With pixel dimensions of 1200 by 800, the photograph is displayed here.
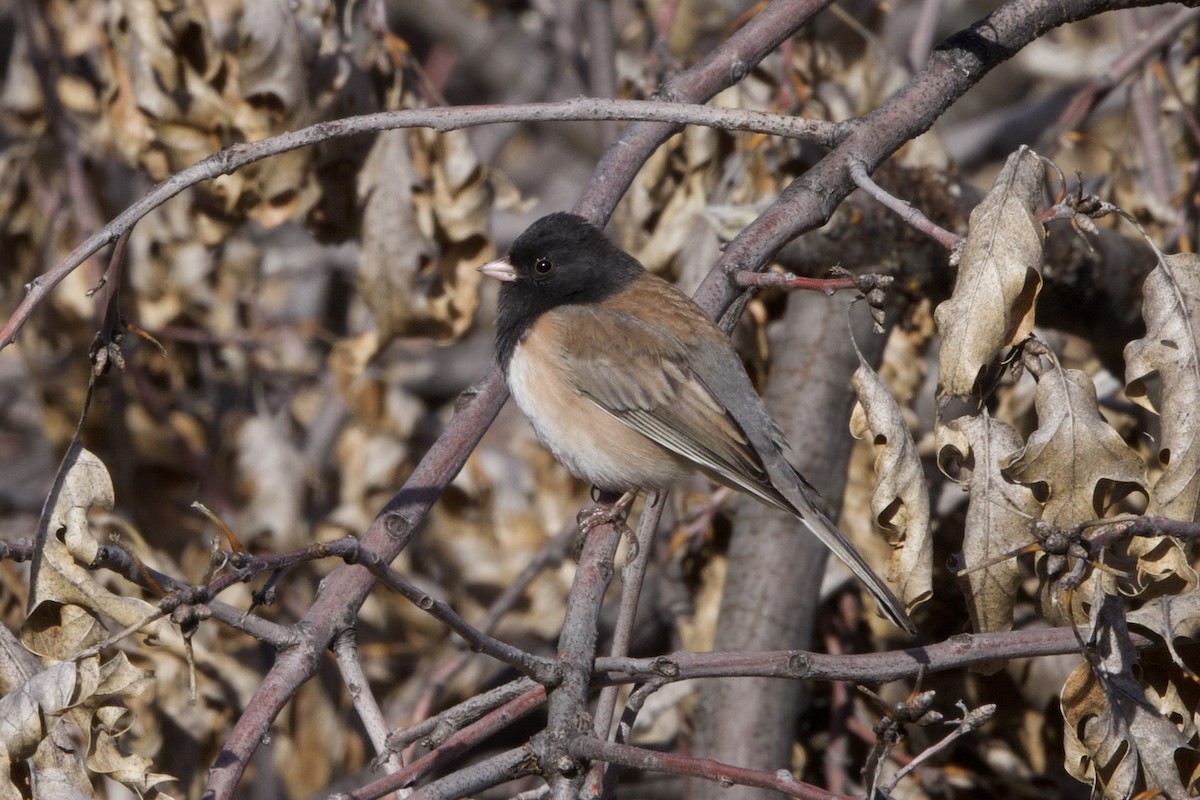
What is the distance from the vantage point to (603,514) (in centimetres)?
274

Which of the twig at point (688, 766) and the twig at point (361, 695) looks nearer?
the twig at point (688, 766)

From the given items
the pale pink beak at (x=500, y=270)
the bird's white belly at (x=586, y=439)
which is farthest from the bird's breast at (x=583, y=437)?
the pale pink beak at (x=500, y=270)

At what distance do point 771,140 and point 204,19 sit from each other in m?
1.32

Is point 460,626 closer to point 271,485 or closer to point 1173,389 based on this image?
point 1173,389

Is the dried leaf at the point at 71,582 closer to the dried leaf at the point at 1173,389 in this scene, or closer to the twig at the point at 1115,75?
the dried leaf at the point at 1173,389

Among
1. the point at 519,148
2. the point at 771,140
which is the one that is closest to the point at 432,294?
the point at 771,140

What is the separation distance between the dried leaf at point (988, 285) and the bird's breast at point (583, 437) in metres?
1.06

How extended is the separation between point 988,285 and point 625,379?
1166 mm

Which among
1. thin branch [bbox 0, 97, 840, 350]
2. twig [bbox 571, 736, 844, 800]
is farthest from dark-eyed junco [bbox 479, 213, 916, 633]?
twig [bbox 571, 736, 844, 800]

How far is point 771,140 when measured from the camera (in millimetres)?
3088

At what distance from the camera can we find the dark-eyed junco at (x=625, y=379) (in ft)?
8.63

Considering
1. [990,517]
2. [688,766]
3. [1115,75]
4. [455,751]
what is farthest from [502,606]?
[1115,75]

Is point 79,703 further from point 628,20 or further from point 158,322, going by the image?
point 628,20

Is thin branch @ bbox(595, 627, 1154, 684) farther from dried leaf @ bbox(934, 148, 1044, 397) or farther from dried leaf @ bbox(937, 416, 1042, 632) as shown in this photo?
dried leaf @ bbox(934, 148, 1044, 397)
